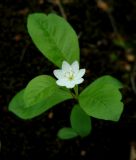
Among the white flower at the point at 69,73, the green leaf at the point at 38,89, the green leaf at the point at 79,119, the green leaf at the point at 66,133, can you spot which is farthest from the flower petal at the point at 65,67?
the green leaf at the point at 66,133

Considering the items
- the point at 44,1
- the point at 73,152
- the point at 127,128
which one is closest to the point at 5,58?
the point at 44,1

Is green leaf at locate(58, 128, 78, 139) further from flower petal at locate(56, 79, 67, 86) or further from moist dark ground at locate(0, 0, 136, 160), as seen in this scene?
flower petal at locate(56, 79, 67, 86)

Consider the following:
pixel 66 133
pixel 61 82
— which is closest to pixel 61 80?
pixel 61 82

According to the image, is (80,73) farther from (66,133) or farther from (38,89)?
(66,133)

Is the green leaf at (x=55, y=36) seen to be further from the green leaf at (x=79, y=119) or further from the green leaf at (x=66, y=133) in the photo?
the green leaf at (x=66, y=133)

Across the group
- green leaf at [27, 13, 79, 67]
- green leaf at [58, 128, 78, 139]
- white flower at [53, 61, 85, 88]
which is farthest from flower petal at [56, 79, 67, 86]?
green leaf at [58, 128, 78, 139]
